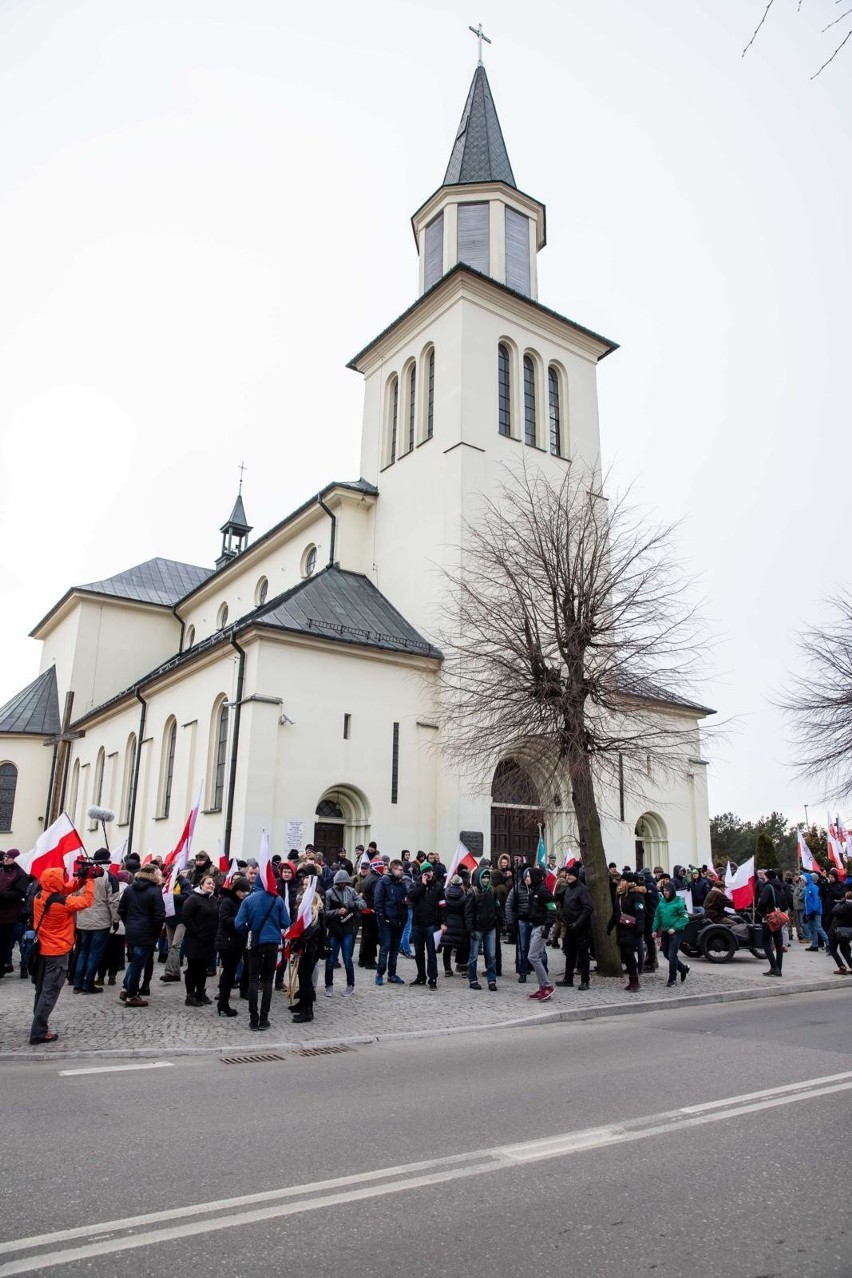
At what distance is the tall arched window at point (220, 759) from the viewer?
23.0 metres

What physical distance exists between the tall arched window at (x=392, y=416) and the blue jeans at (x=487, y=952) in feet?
61.7

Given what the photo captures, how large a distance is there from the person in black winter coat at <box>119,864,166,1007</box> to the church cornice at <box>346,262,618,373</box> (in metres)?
21.6

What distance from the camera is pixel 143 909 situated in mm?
11508

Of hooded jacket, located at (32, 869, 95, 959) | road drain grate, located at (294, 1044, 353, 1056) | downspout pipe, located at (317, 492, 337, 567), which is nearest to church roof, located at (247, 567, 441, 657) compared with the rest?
downspout pipe, located at (317, 492, 337, 567)

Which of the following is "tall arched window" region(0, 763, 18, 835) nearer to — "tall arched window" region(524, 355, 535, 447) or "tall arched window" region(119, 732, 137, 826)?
"tall arched window" region(119, 732, 137, 826)

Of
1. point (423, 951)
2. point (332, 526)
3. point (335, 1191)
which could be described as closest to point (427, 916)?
point (423, 951)

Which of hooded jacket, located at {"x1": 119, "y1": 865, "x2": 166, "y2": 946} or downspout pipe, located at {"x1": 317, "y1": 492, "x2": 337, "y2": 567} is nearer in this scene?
hooded jacket, located at {"x1": 119, "y1": 865, "x2": 166, "y2": 946}

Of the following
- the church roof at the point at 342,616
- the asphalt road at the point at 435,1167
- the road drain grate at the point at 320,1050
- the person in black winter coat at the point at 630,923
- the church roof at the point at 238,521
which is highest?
the church roof at the point at 238,521

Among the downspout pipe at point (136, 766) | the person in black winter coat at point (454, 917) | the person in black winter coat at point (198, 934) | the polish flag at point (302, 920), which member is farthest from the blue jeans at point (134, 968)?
the downspout pipe at point (136, 766)

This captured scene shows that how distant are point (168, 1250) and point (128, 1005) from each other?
8070mm

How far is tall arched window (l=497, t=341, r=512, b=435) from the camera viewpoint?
1090 inches

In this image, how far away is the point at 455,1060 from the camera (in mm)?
8375

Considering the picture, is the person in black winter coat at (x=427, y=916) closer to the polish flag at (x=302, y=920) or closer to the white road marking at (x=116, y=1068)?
the polish flag at (x=302, y=920)

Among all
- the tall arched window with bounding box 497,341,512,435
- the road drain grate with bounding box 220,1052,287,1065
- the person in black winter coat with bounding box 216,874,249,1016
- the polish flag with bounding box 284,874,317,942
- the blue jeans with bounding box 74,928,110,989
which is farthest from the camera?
the tall arched window with bounding box 497,341,512,435
